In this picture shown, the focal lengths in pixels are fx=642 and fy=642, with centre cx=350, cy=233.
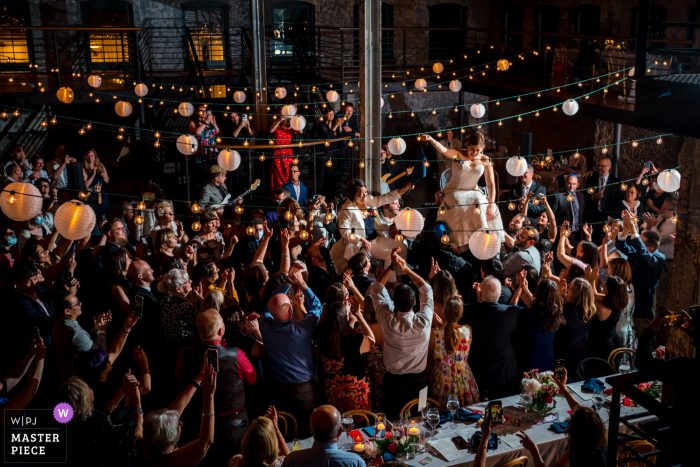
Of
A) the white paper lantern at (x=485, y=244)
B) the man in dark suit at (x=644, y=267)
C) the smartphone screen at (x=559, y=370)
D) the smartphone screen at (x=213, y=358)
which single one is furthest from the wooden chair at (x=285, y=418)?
the man in dark suit at (x=644, y=267)

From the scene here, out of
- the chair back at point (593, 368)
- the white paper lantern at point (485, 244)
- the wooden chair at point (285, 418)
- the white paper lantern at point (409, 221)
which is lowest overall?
the wooden chair at point (285, 418)

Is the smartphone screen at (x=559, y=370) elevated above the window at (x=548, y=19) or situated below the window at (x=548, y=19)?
below

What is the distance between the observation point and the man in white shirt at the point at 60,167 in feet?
26.6

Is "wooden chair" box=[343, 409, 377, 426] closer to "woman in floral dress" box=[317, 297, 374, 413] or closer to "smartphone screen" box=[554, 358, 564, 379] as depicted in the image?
"woman in floral dress" box=[317, 297, 374, 413]

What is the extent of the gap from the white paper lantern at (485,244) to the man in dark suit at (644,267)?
1159 millimetres

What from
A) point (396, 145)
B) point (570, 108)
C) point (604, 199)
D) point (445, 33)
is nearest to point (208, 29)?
point (445, 33)

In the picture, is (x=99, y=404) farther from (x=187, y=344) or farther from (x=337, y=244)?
(x=337, y=244)

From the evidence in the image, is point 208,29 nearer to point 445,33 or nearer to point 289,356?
point 445,33

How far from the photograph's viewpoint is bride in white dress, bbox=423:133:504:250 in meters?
5.89

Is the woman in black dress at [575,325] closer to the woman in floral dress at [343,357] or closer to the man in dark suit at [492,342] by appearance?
the man in dark suit at [492,342]

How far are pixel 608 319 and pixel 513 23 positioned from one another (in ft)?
39.3

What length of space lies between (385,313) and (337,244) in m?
1.68

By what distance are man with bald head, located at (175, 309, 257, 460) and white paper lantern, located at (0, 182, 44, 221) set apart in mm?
1685

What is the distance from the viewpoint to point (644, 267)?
5.12 metres
